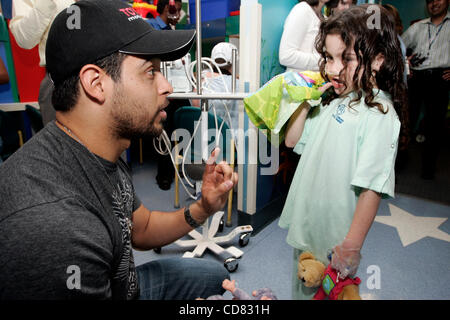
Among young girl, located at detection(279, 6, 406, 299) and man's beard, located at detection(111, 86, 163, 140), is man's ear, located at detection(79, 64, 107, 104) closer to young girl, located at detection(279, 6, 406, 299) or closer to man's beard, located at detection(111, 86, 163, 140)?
man's beard, located at detection(111, 86, 163, 140)

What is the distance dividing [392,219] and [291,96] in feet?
6.80

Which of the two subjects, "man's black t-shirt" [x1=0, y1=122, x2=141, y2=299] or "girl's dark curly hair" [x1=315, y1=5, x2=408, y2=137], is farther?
"girl's dark curly hair" [x1=315, y1=5, x2=408, y2=137]

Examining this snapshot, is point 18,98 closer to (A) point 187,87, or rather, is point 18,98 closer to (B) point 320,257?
(A) point 187,87

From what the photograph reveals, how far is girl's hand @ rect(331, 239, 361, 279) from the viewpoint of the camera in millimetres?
858

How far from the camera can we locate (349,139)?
906 mm

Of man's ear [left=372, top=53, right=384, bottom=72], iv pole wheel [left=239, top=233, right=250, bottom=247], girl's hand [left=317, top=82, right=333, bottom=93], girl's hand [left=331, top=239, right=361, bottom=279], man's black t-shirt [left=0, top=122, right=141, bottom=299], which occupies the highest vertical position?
man's ear [left=372, top=53, right=384, bottom=72]

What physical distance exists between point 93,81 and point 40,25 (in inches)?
40.1
